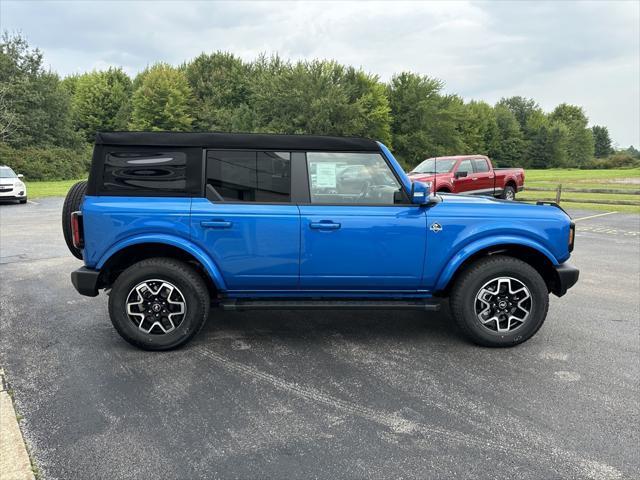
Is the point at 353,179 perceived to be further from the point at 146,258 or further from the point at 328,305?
the point at 146,258

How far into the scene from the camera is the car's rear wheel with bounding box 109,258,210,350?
3.86 meters

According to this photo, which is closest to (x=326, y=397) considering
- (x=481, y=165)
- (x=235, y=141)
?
(x=235, y=141)

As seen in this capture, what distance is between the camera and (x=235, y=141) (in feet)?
13.0

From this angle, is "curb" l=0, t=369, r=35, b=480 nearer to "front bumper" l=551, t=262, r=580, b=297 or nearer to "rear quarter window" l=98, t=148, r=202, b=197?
"rear quarter window" l=98, t=148, r=202, b=197

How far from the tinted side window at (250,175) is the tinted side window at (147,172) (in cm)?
25

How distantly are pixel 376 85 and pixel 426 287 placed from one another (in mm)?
55029

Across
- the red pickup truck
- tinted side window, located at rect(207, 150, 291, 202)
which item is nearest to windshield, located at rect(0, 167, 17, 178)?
the red pickup truck

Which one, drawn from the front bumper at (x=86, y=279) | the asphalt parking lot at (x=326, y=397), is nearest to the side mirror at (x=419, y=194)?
the asphalt parking lot at (x=326, y=397)

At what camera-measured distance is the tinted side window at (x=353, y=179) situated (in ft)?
13.0

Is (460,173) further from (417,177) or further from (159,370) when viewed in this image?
(159,370)

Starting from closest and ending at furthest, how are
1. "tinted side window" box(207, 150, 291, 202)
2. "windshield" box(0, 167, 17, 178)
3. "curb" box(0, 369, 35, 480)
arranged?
1. "curb" box(0, 369, 35, 480)
2. "tinted side window" box(207, 150, 291, 202)
3. "windshield" box(0, 167, 17, 178)

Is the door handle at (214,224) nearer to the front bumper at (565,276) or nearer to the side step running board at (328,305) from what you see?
the side step running board at (328,305)

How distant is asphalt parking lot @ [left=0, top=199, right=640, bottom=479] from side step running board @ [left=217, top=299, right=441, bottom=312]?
37 cm

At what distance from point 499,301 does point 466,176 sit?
1264 centimetres
